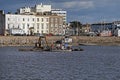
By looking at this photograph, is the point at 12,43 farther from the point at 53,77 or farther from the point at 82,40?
the point at 53,77

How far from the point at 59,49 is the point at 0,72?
62.1 m

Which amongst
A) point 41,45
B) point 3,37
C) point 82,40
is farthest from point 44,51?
point 82,40

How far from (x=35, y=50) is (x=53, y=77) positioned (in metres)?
66.1

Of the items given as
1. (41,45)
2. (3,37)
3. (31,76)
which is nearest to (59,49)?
(41,45)

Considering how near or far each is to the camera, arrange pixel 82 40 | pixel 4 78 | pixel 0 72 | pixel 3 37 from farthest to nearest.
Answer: pixel 82 40
pixel 3 37
pixel 0 72
pixel 4 78

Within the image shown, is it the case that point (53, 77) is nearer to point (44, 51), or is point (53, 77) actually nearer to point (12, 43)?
point (44, 51)

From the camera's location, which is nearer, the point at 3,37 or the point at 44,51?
the point at 44,51

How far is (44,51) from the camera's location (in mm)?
123062

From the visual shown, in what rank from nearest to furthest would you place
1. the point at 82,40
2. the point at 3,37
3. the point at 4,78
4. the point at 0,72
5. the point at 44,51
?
the point at 4,78 < the point at 0,72 < the point at 44,51 < the point at 3,37 < the point at 82,40

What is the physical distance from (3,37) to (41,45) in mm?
54737

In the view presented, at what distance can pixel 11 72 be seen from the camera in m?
64.2

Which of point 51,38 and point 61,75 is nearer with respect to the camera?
point 61,75

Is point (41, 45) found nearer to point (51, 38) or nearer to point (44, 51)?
point (44, 51)

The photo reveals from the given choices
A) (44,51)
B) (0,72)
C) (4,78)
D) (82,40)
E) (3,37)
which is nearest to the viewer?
(4,78)
